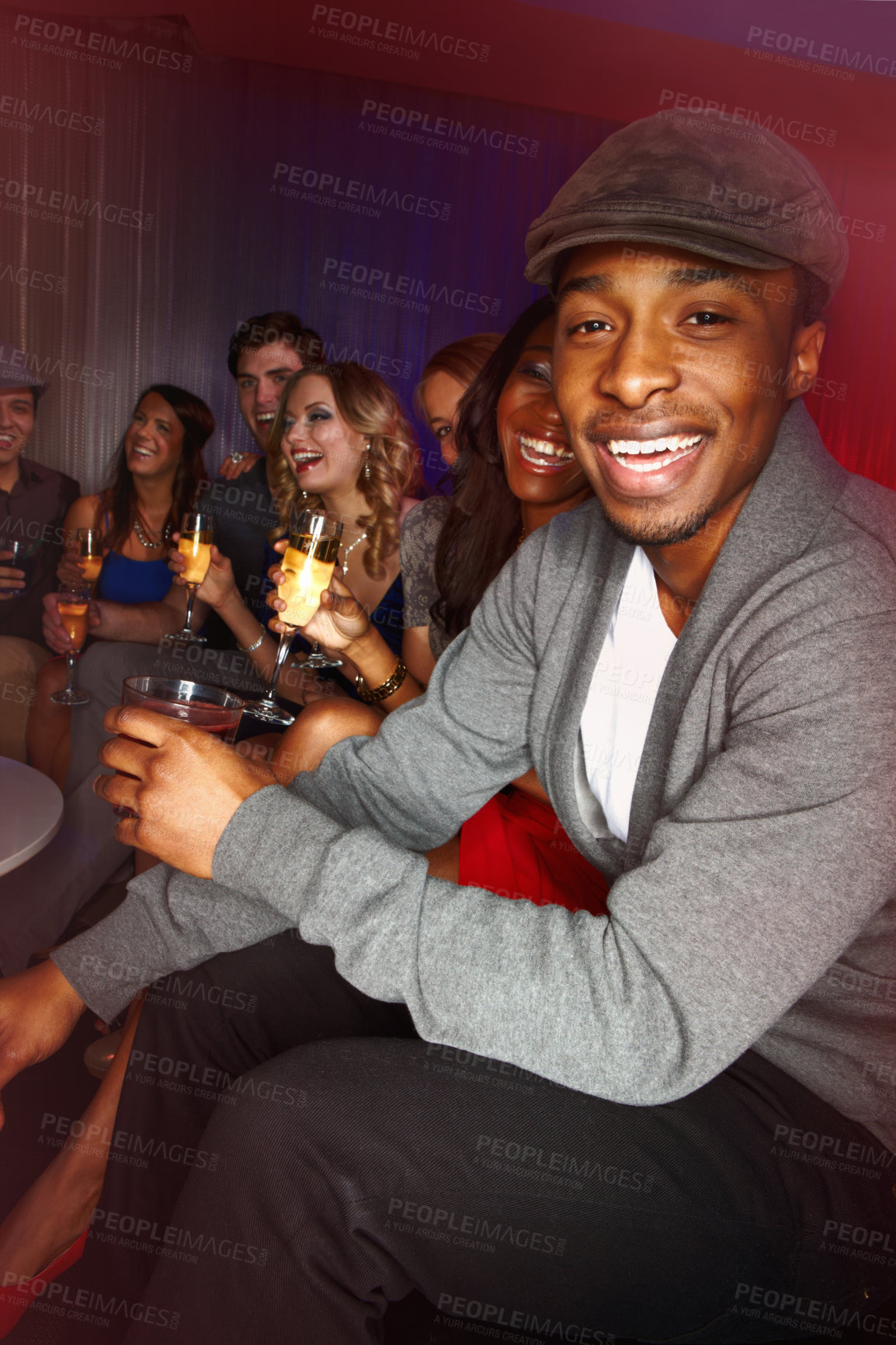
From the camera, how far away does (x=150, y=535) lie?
3.54 m

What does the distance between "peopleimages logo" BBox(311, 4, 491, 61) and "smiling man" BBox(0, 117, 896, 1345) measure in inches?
129

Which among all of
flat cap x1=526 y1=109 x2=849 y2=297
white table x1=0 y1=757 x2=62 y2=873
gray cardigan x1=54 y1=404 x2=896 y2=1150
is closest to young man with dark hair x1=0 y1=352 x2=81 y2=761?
white table x1=0 y1=757 x2=62 y2=873

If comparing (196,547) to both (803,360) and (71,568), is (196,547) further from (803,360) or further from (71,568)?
(803,360)

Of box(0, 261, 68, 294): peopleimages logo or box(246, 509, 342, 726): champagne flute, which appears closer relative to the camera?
box(246, 509, 342, 726): champagne flute

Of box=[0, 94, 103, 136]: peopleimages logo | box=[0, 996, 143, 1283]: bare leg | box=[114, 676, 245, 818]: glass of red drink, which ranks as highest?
box=[0, 94, 103, 136]: peopleimages logo

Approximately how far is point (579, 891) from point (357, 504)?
6.52 ft

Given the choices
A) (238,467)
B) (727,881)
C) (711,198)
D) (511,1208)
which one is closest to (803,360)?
(711,198)

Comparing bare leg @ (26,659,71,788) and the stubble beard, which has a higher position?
the stubble beard

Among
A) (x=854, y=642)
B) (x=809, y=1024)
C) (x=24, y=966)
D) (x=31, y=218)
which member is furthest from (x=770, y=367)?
(x=31, y=218)

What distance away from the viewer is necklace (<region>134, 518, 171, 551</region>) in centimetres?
351

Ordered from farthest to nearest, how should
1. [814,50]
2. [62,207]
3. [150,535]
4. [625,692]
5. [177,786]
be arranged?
[62,207] → [150,535] → [814,50] → [625,692] → [177,786]

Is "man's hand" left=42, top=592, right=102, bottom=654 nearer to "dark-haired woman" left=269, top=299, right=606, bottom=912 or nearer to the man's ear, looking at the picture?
"dark-haired woman" left=269, top=299, right=606, bottom=912

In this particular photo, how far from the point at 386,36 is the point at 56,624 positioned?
2886mm

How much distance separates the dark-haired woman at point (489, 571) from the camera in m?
1.53
